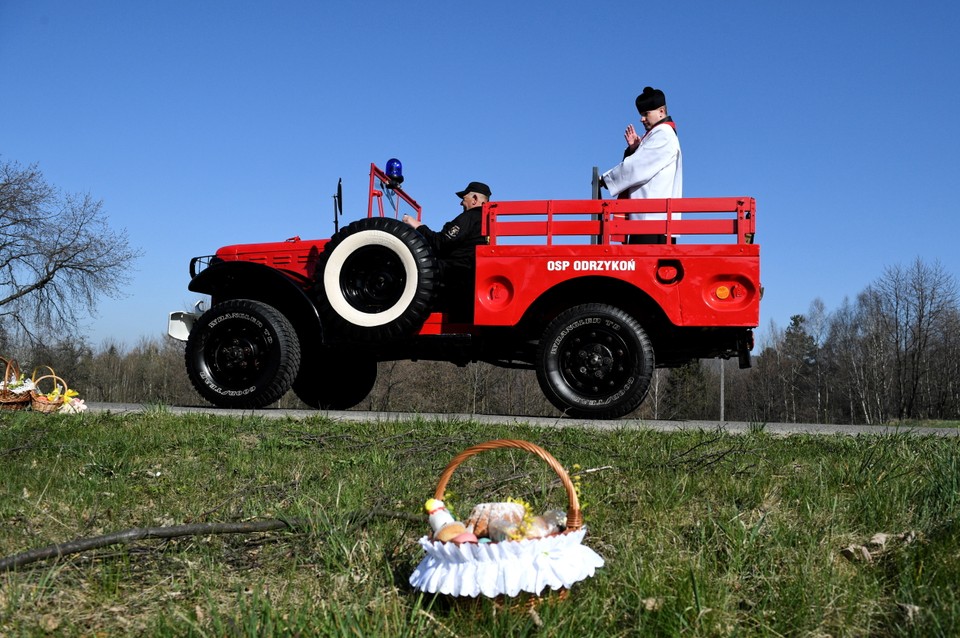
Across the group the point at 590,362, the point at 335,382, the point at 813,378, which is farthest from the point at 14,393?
the point at 813,378

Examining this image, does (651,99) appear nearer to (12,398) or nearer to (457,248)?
(457,248)

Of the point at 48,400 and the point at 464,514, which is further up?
the point at 48,400

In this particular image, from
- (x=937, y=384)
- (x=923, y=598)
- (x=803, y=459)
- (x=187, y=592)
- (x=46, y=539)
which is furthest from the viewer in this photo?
(x=937, y=384)

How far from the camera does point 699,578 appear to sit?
2443mm

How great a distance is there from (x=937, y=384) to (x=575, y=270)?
55.7 m

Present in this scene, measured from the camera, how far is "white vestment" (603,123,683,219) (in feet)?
23.0

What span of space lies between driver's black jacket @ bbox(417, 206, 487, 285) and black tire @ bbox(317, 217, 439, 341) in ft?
0.81

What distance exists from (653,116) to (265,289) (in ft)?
14.1

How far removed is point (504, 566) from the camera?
2.14 metres

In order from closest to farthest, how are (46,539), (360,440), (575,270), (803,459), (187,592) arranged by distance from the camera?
(187,592)
(46,539)
(803,459)
(360,440)
(575,270)

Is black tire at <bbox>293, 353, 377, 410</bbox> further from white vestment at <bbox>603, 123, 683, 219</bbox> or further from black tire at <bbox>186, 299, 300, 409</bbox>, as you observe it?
white vestment at <bbox>603, 123, 683, 219</bbox>

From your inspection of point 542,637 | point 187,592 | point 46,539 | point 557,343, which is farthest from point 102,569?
point 557,343

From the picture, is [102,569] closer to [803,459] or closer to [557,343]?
[803,459]

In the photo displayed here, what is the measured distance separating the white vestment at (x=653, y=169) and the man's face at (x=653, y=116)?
12cm
